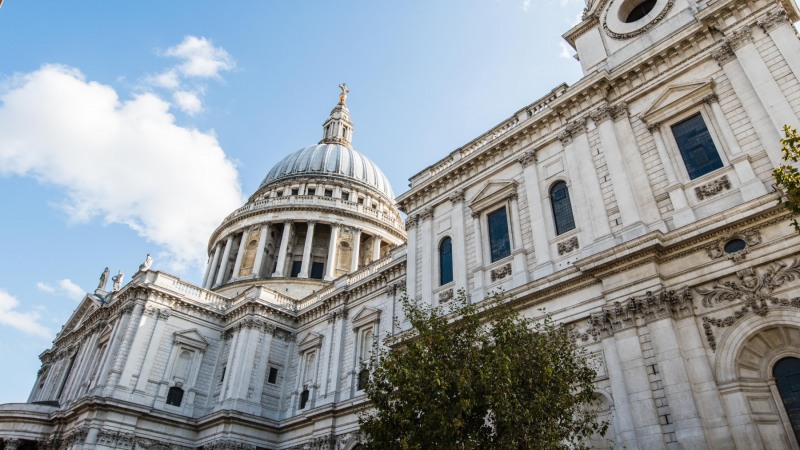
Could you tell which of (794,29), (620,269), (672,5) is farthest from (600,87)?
(620,269)

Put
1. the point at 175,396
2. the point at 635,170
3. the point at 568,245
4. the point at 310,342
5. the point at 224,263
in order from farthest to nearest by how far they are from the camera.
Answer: the point at 224,263 → the point at 310,342 → the point at 175,396 → the point at 568,245 → the point at 635,170

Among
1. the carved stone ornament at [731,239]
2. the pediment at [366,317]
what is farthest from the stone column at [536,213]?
the pediment at [366,317]

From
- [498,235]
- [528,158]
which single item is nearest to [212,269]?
[498,235]

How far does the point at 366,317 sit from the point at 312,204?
21783 millimetres

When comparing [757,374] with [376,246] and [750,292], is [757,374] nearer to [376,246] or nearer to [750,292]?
[750,292]

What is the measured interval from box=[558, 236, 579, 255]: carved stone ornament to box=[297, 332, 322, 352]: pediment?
18.5 meters

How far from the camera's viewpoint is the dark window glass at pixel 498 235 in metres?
21.0

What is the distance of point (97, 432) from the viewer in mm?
27734

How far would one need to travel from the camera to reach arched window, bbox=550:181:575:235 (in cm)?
1927

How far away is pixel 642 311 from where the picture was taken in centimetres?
1519

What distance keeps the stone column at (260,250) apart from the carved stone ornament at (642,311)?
34.7m

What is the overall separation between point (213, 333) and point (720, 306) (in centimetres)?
2965

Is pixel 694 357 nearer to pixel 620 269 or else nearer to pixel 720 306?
pixel 720 306

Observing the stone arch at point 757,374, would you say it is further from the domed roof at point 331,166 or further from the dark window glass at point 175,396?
the domed roof at point 331,166
